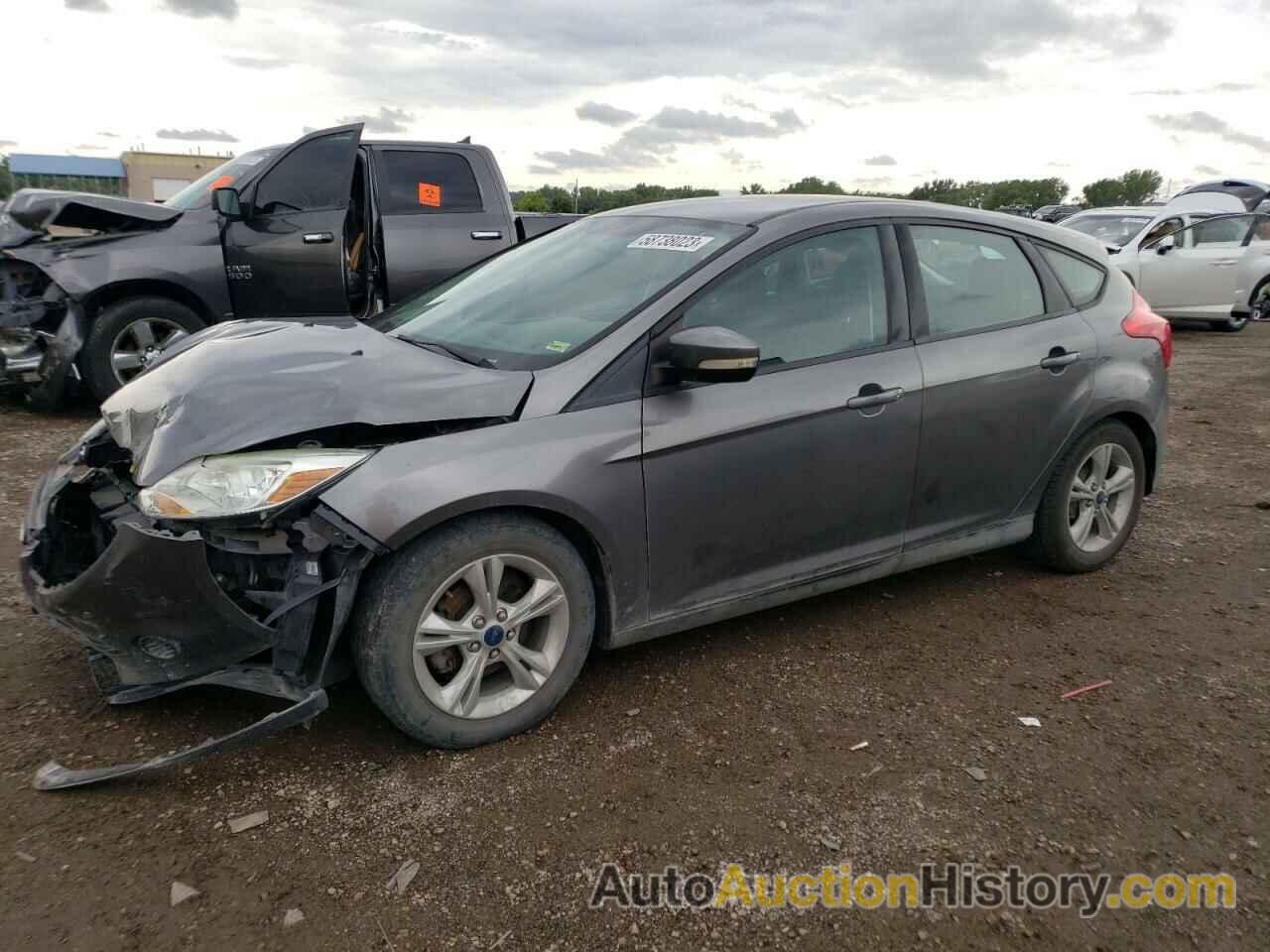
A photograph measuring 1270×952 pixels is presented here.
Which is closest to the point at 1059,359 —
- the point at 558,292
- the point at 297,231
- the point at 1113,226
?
the point at 558,292

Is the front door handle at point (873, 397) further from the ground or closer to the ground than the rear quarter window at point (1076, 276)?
closer to the ground

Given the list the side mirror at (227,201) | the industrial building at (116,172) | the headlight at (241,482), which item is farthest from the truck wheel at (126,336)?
the industrial building at (116,172)

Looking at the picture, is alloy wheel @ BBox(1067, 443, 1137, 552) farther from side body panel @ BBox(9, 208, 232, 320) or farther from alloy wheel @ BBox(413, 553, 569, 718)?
side body panel @ BBox(9, 208, 232, 320)

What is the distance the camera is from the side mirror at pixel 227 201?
636cm

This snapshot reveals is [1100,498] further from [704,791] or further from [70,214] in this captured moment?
[70,214]

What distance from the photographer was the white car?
1236cm

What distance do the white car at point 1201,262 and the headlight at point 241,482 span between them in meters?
12.4

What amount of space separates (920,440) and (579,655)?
1.50 metres

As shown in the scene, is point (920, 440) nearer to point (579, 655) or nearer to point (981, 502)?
point (981, 502)

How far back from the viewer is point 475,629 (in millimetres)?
2645

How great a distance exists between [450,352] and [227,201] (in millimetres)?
4269

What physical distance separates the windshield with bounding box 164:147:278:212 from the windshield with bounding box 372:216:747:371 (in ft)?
12.7

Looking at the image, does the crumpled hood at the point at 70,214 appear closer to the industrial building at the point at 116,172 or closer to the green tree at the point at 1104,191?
the industrial building at the point at 116,172

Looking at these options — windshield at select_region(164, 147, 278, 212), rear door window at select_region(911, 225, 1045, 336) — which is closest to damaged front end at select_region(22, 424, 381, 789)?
rear door window at select_region(911, 225, 1045, 336)
